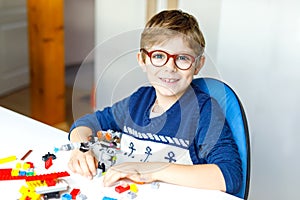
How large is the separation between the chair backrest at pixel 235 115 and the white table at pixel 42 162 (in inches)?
5.5

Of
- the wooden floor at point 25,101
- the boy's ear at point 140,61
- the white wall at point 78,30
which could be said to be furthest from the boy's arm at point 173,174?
the white wall at point 78,30

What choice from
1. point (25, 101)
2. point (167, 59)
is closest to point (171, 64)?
point (167, 59)

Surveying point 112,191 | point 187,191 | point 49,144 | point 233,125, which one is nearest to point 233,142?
point 233,125

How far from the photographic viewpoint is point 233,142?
3.63 ft

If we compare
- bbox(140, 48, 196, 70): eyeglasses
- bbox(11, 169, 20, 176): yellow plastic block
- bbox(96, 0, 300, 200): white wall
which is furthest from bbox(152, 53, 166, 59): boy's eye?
bbox(96, 0, 300, 200): white wall

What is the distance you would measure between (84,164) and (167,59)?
0.94 ft

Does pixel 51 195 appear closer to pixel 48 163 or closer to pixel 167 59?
pixel 48 163

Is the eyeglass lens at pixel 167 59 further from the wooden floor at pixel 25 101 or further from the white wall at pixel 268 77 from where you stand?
the wooden floor at pixel 25 101

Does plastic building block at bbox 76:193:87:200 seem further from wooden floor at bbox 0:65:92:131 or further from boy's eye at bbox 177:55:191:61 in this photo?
wooden floor at bbox 0:65:92:131

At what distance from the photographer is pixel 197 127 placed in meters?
1.07

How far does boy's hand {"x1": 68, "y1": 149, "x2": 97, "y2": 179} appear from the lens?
3.39 ft

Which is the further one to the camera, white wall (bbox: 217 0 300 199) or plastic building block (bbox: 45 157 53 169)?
white wall (bbox: 217 0 300 199)

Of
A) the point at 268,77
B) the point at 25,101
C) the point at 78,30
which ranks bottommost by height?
the point at 25,101

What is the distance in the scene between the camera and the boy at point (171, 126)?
999 millimetres
